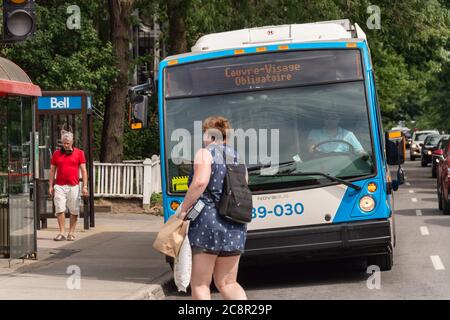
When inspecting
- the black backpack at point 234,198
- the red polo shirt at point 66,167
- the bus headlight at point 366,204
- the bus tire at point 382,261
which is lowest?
the bus tire at point 382,261

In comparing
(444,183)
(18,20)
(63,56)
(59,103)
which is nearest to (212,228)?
(18,20)

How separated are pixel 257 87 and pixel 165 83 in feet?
3.59

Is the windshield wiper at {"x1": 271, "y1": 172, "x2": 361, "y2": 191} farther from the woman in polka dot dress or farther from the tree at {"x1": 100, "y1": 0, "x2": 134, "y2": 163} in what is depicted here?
the tree at {"x1": 100, "y1": 0, "x2": 134, "y2": 163}

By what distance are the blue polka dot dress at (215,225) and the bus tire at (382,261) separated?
4584 mm

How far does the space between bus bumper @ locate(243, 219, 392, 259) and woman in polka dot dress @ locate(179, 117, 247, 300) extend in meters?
3.25

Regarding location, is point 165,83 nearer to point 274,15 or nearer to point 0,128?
point 0,128

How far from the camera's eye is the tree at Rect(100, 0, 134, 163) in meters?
26.9

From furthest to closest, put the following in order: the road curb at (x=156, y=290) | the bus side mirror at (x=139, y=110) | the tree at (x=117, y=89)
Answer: the tree at (x=117, y=89), the bus side mirror at (x=139, y=110), the road curb at (x=156, y=290)

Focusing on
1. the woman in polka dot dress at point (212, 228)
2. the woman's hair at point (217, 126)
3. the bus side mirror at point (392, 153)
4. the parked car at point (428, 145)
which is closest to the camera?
the woman in polka dot dress at point (212, 228)

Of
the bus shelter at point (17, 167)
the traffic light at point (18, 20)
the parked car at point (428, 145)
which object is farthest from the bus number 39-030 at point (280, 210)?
the parked car at point (428, 145)

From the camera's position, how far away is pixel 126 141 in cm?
3253

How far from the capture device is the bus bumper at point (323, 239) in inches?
499

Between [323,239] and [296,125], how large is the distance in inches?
52.3

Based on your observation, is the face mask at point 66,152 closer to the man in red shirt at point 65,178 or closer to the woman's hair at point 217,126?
the man in red shirt at point 65,178
